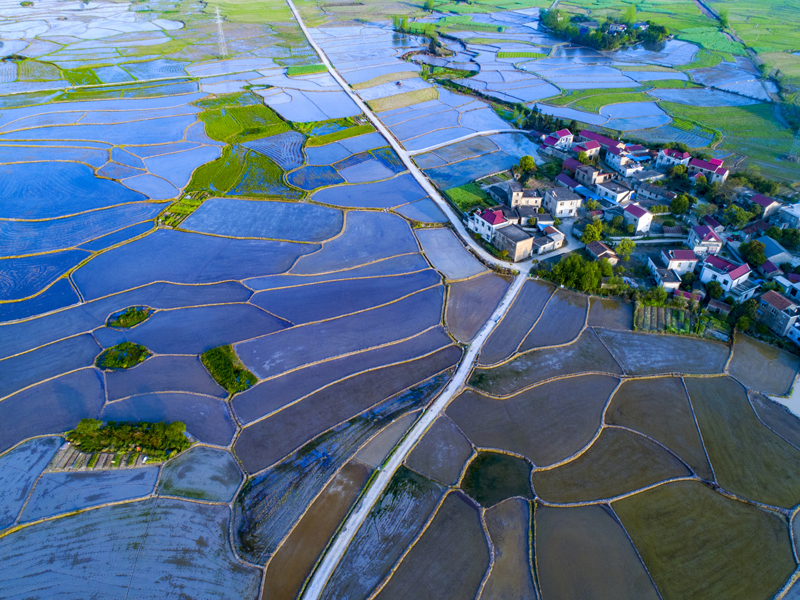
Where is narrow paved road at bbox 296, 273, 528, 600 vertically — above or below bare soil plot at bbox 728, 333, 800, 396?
below

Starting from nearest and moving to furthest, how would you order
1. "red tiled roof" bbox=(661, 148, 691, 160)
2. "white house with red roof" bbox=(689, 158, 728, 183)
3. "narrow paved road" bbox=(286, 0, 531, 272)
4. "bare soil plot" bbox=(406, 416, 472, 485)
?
"bare soil plot" bbox=(406, 416, 472, 485) → "narrow paved road" bbox=(286, 0, 531, 272) → "white house with red roof" bbox=(689, 158, 728, 183) → "red tiled roof" bbox=(661, 148, 691, 160)

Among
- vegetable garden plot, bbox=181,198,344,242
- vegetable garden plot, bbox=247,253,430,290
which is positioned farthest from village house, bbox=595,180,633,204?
vegetable garden plot, bbox=181,198,344,242

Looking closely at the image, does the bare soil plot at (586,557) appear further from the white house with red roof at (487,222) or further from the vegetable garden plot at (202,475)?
the white house with red roof at (487,222)

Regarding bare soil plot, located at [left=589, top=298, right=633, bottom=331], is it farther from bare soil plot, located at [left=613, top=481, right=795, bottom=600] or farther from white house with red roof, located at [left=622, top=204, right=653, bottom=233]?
bare soil plot, located at [left=613, top=481, right=795, bottom=600]

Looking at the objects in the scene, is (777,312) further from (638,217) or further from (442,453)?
(442,453)

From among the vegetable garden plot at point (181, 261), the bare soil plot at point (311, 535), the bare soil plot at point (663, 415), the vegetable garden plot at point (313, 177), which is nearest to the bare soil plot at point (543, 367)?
the bare soil plot at point (663, 415)

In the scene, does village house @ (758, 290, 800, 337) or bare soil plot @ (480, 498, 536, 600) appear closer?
bare soil plot @ (480, 498, 536, 600)

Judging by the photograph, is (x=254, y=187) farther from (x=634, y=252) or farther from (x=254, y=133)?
(x=634, y=252)
